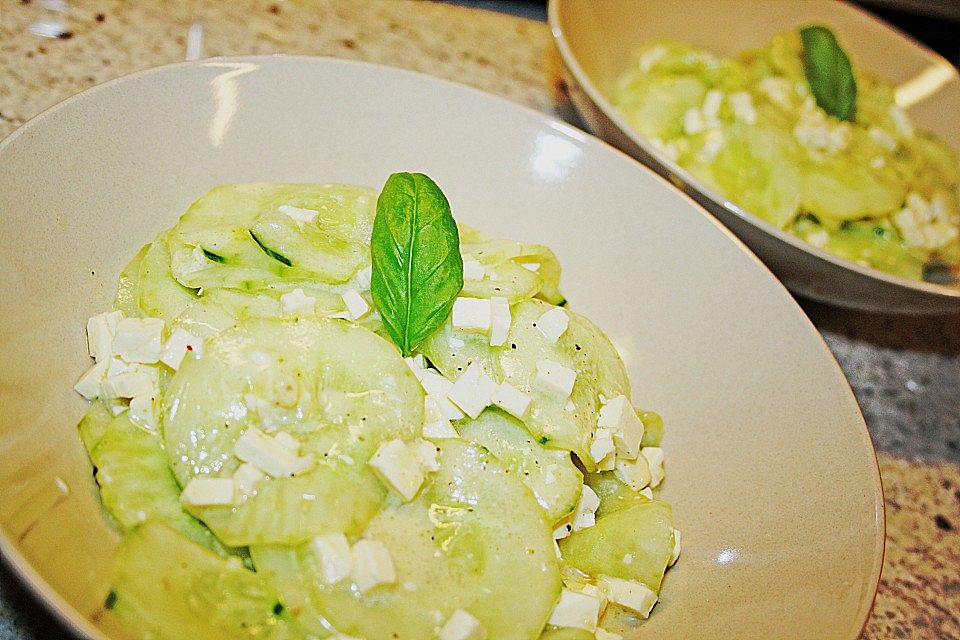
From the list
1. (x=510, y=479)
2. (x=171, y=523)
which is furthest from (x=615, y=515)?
(x=171, y=523)

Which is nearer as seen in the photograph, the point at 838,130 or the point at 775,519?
the point at 775,519

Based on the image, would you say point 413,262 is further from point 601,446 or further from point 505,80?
point 505,80

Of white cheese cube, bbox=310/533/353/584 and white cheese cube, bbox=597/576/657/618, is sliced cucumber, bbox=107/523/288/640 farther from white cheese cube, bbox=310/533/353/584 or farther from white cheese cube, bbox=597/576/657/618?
white cheese cube, bbox=597/576/657/618

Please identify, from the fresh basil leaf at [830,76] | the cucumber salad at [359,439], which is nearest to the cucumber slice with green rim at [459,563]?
the cucumber salad at [359,439]

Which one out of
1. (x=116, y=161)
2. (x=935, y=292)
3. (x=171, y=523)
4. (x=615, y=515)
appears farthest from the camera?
(x=935, y=292)

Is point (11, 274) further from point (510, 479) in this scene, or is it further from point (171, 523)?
point (510, 479)

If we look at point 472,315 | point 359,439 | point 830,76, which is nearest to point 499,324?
point 472,315

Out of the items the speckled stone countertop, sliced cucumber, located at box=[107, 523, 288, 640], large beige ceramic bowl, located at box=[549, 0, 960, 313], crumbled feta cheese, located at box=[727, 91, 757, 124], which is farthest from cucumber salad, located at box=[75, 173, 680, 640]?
crumbled feta cheese, located at box=[727, 91, 757, 124]
